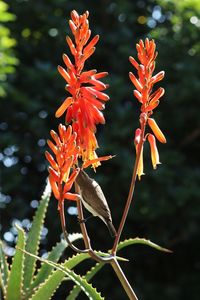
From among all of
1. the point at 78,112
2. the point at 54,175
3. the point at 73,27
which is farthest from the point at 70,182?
the point at 73,27

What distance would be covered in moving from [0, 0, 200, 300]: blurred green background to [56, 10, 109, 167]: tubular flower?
388 cm

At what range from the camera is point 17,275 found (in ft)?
5.49

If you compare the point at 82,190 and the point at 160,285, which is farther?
the point at 160,285

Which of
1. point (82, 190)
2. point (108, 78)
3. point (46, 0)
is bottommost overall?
point (82, 190)

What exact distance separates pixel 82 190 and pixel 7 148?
15.0 ft

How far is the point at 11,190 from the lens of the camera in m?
5.64

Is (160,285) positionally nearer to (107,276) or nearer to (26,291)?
(107,276)

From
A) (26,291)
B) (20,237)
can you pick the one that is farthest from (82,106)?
(26,291)

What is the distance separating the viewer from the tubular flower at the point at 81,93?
1.21 metres

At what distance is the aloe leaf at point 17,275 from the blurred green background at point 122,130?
338 cm

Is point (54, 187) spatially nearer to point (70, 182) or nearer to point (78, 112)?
point (70, 182)

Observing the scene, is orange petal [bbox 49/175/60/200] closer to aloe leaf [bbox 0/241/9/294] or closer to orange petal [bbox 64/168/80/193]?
orange petal [bbox 64/168/80/193]

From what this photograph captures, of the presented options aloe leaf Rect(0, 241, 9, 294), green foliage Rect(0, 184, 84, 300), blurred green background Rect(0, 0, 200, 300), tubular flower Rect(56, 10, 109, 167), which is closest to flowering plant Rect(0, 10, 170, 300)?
tubular flower Rect(56, 10, 109, 167)

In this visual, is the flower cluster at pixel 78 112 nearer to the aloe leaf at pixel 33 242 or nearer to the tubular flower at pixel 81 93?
the tubular flower at pixel 81 93
